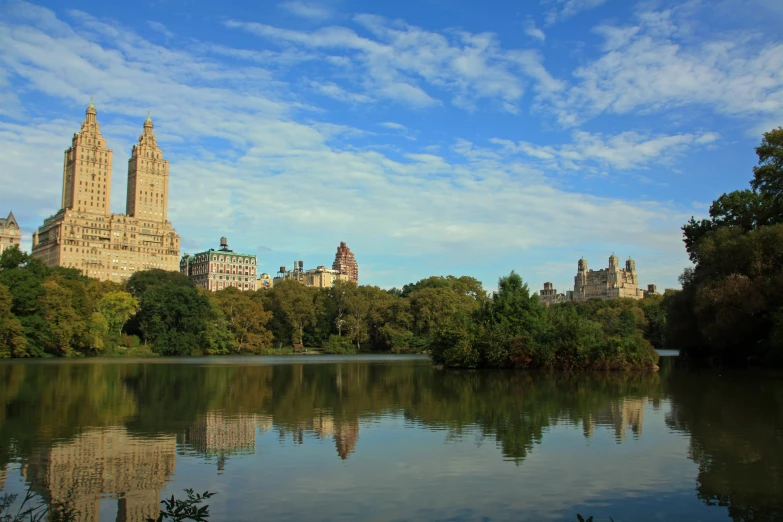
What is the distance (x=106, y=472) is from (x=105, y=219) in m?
158

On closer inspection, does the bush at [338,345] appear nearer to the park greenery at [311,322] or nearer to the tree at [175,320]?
the park greenery at [311,322]

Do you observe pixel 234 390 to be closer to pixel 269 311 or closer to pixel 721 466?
pixel 721 466

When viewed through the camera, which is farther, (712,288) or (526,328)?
(526,328)

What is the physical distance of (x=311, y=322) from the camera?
87.6 metres

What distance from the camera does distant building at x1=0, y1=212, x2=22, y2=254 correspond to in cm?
17244

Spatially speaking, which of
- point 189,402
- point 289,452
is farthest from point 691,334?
point 289,452

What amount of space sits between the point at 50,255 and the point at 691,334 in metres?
143

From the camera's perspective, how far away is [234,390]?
2573 cm

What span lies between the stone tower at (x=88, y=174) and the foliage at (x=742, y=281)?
142 meters

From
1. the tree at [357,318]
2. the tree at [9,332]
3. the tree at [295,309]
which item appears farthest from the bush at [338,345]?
the tree at [9,332]

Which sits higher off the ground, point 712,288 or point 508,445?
point 712,288

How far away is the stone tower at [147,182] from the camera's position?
162500 millimetres

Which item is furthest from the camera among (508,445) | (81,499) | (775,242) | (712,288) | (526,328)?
(526,328)

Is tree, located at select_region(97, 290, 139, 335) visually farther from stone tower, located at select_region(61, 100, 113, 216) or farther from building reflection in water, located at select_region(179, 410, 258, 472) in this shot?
stone tower, located at select_region(61, 100, 113, 216)
